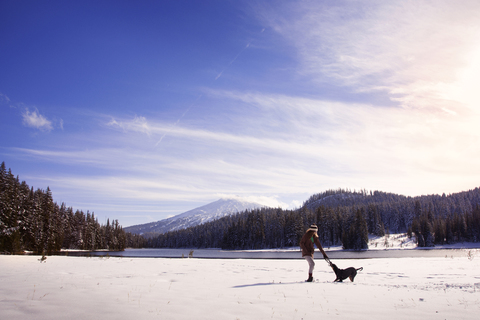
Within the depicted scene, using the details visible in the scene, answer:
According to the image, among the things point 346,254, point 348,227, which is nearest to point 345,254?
point 346,254

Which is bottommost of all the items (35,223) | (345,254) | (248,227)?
(345,254)

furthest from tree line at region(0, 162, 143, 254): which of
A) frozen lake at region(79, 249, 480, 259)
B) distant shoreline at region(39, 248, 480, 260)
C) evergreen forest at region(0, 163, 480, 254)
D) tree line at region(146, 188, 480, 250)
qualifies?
tree line at region(146, 188, 480, 250)

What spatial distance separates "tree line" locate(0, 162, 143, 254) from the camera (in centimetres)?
4616

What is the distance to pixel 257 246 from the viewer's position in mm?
115125

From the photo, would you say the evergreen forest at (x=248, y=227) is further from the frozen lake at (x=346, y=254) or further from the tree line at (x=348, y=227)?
the frozen lake at (x=346, y=254)

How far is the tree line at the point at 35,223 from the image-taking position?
1817 inches

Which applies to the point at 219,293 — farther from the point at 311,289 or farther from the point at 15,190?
the point at 15,190

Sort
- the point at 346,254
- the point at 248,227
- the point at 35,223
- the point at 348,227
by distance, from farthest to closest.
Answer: the point at 248,227, the point at 348,227, the point at 346,254, the point at 35,223

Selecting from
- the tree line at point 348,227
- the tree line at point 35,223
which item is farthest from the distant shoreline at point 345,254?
the tree line at point 348,227

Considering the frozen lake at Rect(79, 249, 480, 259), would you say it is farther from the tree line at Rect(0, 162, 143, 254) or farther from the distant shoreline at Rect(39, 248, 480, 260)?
the tree line at Rect(0, 162, 143, 254)

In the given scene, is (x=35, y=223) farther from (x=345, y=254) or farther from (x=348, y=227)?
(x=348, y=227)

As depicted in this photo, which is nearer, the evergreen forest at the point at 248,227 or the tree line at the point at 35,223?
the tree line at the point at 35,223

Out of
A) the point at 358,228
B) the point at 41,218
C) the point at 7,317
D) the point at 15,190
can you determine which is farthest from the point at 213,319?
the point at 358,228

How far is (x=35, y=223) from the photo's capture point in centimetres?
5716
